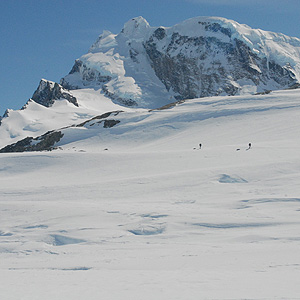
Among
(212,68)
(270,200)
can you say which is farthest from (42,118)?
(270,200)

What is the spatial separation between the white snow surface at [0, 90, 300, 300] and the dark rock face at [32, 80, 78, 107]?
104446 millimetres

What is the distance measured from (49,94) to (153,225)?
134815 mm

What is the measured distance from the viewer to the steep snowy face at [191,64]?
509ft

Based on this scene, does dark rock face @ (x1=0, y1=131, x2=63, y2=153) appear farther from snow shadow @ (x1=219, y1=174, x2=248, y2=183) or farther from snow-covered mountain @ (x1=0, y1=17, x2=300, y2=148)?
A: snow-covered mountain @ (x1=0, y1=17, x2=300, y2=148)

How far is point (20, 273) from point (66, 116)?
107m

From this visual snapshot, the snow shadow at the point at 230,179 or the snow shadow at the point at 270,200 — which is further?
the snow shadow at the point at 230,179

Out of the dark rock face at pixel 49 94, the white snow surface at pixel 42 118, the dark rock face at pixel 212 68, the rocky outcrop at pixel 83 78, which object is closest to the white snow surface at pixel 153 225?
the white snow surface at pixel 42 118

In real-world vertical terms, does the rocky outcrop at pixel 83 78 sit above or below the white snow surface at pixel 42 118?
above

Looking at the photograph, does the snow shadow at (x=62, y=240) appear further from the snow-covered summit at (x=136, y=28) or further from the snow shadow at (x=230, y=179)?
the snow-covered summit at (x=136, y=28)

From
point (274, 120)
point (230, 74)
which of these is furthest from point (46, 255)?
point (230, 74)

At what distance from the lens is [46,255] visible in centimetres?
1264

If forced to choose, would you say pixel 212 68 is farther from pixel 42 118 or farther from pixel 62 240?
pixel 62 240

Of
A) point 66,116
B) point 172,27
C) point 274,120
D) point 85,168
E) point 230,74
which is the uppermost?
point 172,27

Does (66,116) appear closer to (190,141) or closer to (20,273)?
(190,141)
